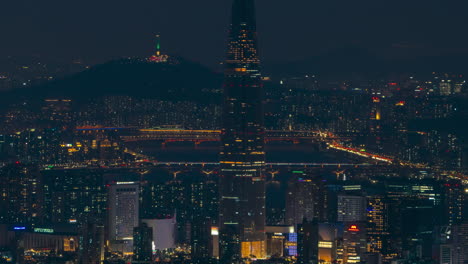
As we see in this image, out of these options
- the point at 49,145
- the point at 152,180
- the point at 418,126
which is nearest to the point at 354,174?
the point at 418,126

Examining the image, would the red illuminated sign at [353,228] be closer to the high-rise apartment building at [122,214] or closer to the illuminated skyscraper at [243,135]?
the illuminated skyscraper at [243,135]

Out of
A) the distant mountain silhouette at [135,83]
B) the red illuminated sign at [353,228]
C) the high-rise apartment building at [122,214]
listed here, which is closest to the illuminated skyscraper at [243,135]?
the high-rise apartment building at [122,214]

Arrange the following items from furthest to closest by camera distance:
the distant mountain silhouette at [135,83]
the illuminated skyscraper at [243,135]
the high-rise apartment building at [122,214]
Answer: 1. the distant mountain silhouette at [135,83]
2. the illuminated skyscraper at [243,135]
3. the high-rise apartment building at [122,214]

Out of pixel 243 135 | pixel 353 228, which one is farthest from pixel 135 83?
pixel 353 228

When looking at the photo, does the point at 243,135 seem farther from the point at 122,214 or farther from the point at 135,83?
the point at 135,83

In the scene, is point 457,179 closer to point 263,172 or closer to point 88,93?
point 263,172

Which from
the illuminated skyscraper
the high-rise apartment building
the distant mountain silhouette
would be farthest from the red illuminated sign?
the distant mountain silhouette
